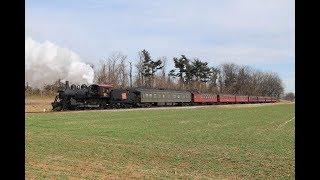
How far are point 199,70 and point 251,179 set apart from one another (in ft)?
317

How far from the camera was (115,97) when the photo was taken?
48.1 meters

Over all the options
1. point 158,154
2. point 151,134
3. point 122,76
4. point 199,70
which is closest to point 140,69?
point 122,76

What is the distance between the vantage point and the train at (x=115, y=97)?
45.5 m

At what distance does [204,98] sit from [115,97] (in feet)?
77.4

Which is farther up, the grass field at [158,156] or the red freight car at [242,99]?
the red freight car at [242,99]

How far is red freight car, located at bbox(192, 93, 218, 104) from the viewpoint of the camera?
217ft

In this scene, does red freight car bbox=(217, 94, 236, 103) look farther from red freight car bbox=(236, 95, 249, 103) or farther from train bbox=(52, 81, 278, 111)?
train bbox=(52, 81, 278, 111)

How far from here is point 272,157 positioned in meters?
13.9

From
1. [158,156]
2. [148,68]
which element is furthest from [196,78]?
[158,156]

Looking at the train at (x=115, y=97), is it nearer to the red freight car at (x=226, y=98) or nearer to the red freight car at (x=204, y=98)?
the red freight car at (x=204, y=98)

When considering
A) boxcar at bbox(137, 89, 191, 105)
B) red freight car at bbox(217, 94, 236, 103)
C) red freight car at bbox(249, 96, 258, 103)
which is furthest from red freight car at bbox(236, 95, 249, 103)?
boxcar at bbox(137, 89, 191, 105)

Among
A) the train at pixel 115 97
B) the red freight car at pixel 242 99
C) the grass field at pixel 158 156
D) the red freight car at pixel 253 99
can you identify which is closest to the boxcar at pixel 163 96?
the train at pixel 115 97

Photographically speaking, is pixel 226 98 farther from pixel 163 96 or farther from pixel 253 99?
pixel 163 96
